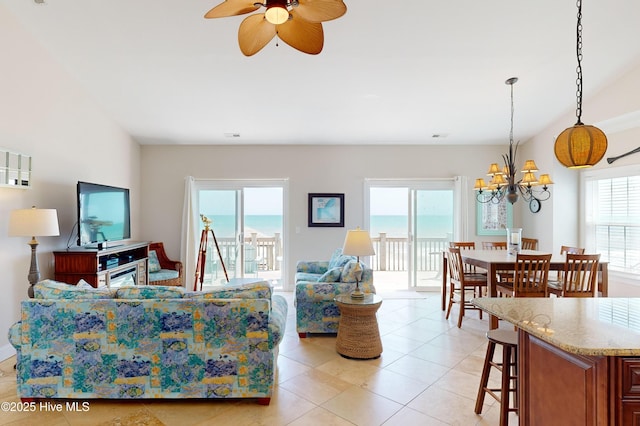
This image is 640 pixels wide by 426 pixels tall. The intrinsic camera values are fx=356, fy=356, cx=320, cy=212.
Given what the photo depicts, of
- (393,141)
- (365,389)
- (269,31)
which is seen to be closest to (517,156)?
(393,141)

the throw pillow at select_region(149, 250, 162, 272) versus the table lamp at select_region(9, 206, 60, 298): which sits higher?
the table lamp at select_region(9, 206, 60, 298)

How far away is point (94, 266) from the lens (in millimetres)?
4047

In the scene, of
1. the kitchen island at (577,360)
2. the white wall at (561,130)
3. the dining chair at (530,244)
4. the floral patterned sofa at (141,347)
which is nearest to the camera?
the kitchen island at (577,360)

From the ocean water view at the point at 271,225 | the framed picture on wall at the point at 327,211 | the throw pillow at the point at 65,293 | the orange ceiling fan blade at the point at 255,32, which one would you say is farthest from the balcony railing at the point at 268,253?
the orange ceiling fan blade at the point at 255,32

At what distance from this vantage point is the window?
4.56 m

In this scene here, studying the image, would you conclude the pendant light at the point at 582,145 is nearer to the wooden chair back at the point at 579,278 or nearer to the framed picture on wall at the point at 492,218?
the wooden chair back at the point at 579,278

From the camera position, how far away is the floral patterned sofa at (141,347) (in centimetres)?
247

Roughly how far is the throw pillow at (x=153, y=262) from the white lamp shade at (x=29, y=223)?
2492 millimetres

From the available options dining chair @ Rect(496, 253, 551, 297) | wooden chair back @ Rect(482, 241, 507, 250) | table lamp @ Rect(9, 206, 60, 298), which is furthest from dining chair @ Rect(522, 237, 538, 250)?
table lamp @ Rect(9, 206, 60, 298)

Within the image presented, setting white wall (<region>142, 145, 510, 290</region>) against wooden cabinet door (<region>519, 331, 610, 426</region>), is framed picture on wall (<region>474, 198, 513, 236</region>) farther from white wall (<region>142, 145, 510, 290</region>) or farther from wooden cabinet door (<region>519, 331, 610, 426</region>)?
wooden cabinet door (<region>519, 331, 610, 426</region>)

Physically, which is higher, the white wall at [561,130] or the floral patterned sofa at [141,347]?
the white wall at [561,130]

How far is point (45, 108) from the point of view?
395 centimetres

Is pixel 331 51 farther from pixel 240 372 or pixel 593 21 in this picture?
pixel 240 372

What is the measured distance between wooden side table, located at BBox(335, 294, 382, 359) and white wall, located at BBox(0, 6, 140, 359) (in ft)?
10.7
